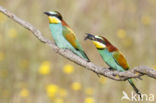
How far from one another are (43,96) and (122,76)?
1.82 meters

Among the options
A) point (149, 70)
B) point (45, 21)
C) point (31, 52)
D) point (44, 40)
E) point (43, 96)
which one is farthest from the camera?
point (45, 21)

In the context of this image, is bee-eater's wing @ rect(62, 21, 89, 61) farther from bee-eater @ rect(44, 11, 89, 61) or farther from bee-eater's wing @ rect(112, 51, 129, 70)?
bee-eater's wing @ rect(112, 51, 129, 70)

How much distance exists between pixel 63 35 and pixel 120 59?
0.45 meters

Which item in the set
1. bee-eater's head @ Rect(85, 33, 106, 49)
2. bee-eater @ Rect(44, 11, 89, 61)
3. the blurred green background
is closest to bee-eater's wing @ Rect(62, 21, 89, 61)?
bee-eater @ Rect(44, 11, 89, 61)

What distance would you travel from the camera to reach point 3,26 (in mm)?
4309

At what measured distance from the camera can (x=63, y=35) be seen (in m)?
2.11

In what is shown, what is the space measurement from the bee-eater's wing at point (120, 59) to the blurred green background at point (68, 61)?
125 centimetres

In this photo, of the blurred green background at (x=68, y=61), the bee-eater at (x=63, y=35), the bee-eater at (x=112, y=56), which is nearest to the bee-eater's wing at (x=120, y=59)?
the bee-eater at (x=112, y=56)

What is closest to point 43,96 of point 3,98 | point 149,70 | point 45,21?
point 3,98

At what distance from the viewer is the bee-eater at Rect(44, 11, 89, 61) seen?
1949 millimetres

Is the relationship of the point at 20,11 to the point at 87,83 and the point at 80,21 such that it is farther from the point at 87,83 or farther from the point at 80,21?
the point at 87,83

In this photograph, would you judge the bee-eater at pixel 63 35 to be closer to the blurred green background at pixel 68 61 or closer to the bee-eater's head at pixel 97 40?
the bee-eater's head at pixel 97 40

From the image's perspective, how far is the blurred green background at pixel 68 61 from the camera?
3203 mm

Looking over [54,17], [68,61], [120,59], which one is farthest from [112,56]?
[68,61]
